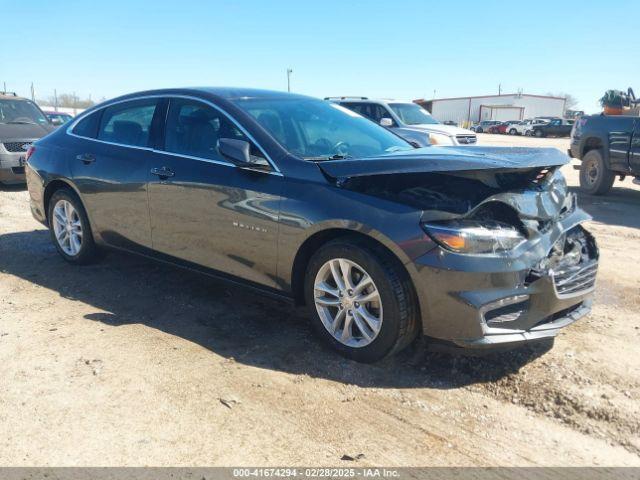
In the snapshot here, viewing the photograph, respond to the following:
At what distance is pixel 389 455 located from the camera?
257 cm

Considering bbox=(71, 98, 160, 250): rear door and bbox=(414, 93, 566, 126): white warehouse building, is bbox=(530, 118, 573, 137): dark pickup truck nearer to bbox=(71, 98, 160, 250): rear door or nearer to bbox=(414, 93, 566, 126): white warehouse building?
bbox=(414, 93, 566, 126): white warehouse building

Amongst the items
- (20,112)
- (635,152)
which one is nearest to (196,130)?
(635,152)

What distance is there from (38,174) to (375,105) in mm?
8507

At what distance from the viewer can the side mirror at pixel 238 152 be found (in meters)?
3.64

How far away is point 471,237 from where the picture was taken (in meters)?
3.01

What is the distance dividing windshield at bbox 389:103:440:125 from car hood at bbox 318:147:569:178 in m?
9.89

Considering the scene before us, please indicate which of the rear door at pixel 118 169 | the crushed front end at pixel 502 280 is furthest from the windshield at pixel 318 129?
the crushed front end at pixel 502 280

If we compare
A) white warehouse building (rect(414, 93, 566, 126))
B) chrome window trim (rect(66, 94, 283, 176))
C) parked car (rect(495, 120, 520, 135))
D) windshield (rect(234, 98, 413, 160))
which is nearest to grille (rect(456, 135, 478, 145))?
windshield (rect(234, 98, 413, 160))

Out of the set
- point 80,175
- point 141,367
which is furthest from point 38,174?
point 141,367

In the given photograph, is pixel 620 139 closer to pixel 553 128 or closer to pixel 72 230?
pixel 72 230

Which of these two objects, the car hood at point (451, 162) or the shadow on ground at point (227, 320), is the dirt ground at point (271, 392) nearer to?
the shadow on ground at point (227, 320)

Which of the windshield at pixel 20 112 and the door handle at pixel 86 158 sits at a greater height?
the windshield at pixel 20 112

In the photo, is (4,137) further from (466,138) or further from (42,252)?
(466,138)

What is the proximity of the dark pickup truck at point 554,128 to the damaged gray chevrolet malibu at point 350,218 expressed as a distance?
44.5m
